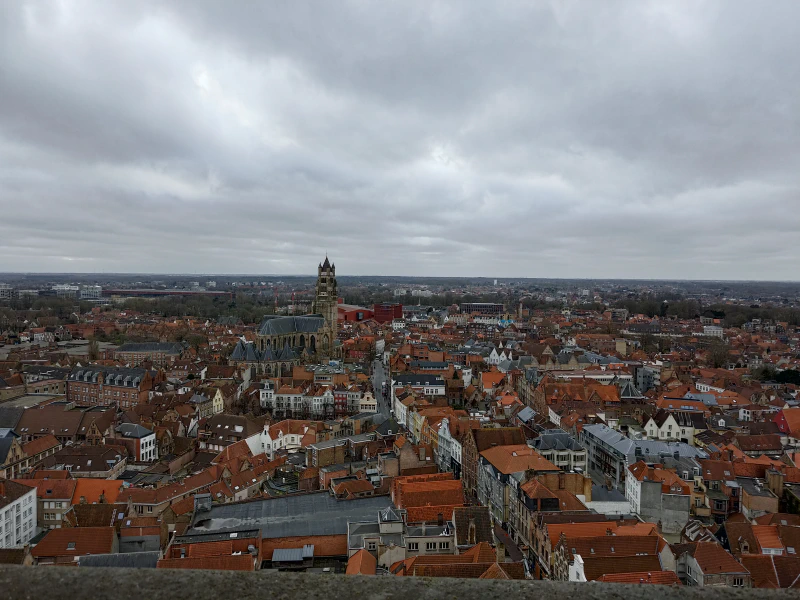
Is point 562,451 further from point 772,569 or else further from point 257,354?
point 257,354

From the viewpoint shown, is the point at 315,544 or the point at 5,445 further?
the point at 5,445

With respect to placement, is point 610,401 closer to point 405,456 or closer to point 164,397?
point 405,456

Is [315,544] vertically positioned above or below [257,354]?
below

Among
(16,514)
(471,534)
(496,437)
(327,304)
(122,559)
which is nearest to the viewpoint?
(122,559)

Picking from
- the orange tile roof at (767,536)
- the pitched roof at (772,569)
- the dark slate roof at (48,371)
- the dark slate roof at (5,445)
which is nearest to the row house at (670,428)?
the orange tile roof at (767,536)

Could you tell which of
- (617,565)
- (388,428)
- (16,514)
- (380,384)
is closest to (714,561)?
(617,565)

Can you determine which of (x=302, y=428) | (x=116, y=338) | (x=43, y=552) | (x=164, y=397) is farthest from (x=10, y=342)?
(x=43, y=552)

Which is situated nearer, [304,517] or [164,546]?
[164,546]
